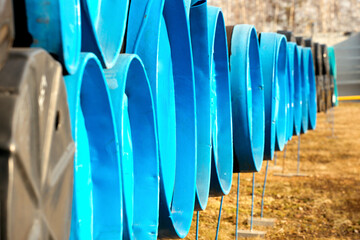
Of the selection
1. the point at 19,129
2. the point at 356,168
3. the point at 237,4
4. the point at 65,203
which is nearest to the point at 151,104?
the point at 65,203

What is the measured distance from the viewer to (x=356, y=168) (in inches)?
245

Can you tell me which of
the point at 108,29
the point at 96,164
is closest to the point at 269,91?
the point at 108,29

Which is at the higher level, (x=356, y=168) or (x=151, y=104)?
(x=151, y=104)

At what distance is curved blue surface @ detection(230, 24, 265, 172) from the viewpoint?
251 cm

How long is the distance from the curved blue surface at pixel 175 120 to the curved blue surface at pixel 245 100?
85cm

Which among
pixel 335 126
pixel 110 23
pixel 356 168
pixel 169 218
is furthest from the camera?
pixel 335 126

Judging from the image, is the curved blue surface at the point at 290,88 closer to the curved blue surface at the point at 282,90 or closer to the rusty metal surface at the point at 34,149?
the curved blue surface at the point at 282,90

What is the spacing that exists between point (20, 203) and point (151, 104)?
27.4 inches

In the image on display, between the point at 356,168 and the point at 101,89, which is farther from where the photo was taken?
the point at 356,168

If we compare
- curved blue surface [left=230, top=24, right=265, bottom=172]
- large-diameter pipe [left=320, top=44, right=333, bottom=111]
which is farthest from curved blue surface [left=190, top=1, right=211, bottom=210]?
large-diameter pipe [left=320, top=44, right=333, bottom=111]

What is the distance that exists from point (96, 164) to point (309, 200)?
13.7 ft

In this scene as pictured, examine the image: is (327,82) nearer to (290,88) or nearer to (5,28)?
(290,88)

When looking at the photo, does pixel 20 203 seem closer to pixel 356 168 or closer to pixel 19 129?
pixel 19 129

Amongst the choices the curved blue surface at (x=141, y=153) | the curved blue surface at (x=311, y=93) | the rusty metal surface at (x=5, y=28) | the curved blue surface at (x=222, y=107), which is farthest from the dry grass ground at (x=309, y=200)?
the rusty metal surface at (x=5, y=28)
